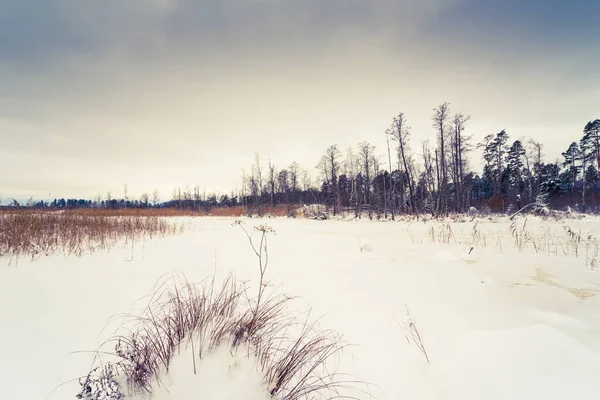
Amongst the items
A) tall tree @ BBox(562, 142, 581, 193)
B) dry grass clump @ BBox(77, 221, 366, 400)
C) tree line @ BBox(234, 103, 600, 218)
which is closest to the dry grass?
dry grass clump @ BBox(77, 221, 366, 400)

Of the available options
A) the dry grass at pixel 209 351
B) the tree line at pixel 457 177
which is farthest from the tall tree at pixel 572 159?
the dry grass at pixel 209 351

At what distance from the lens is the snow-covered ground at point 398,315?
182cm

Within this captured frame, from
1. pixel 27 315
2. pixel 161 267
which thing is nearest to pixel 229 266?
pixel 161 267

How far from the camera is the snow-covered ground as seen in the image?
5.97 feet

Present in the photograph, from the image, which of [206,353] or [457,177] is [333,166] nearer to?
[457,177]

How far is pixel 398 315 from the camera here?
2.94 meters

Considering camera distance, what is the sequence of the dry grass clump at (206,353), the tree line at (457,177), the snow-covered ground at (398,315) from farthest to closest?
the tree line at (457,177) < the snow-covered ground at (398,315) < the dry grass clump at (206,353)

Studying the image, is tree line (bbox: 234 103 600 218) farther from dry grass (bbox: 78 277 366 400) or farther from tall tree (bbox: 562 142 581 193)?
dry grass (bbox: 78 277 366 400)

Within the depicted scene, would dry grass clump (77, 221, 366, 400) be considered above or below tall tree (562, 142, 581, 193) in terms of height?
below

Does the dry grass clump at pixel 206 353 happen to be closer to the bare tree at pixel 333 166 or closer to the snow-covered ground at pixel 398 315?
the snow-covered ground at pixel 398 315

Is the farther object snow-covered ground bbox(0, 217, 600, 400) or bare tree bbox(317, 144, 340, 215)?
bare tree bbox(317, 144, 340, 215)

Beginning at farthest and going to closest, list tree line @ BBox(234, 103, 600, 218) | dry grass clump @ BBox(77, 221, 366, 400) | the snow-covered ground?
1. tree line @ BBox(234, 103, 600, 218)
2. the snow-covered ground
3. dry grass clump @ BBox(77, 221, 366, 400)

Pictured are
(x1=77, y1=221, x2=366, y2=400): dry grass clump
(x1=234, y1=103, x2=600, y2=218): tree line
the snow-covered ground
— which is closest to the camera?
(x1=77, y1=221, x2=366, y2=400): dry grass clump

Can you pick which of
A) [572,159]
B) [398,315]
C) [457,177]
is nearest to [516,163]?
[572,159]
